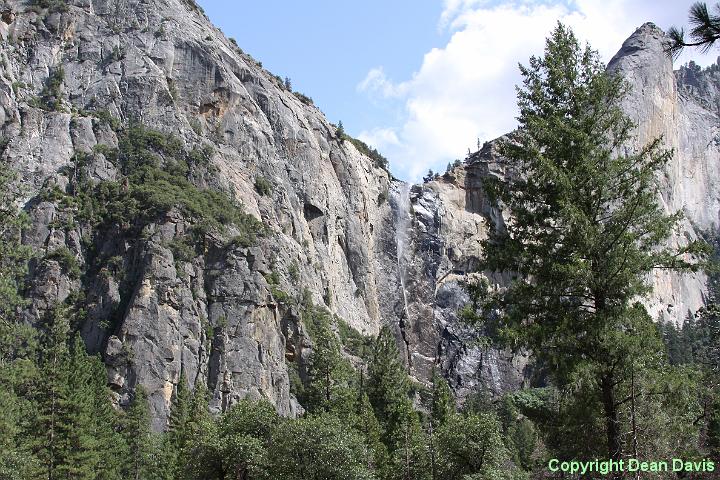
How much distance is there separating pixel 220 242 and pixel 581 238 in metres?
62.3

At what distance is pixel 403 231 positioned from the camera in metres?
117

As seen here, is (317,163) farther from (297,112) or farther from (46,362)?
(46,362)

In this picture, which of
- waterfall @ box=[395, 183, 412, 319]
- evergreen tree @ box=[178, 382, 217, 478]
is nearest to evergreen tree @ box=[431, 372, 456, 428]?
evergreen tree @ box=[178, 382, 217, 478]

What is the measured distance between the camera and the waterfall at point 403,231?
370 ft

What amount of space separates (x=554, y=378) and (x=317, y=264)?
8021cm

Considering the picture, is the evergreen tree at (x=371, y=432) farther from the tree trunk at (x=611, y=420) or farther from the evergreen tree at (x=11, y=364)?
the tree trunk at (x=611, y=420)

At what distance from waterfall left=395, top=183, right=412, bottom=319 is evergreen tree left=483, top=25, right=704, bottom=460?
9621 centimetres

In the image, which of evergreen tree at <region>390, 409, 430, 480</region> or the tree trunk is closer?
the tree trunk

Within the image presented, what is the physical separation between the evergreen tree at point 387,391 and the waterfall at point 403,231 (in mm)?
42576

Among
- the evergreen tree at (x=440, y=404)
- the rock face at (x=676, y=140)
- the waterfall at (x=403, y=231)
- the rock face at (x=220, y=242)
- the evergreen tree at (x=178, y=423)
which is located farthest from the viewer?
the rock face at (x=676, y=140)

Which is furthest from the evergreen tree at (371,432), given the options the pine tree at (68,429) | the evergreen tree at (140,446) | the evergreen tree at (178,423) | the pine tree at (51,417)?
the pine tree at (51,417)

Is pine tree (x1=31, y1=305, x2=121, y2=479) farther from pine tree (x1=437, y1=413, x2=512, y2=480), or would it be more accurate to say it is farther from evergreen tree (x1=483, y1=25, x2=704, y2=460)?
Answer: evergreen tree (x1=483, y1=25, x2=704, y2=460)

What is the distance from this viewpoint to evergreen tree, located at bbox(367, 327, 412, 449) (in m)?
61.5

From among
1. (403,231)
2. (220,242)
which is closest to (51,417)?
(220,242)
